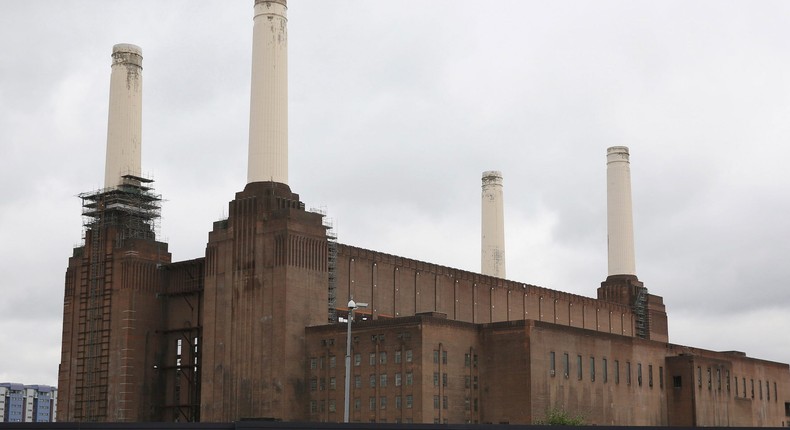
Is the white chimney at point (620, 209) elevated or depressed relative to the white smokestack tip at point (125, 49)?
depressed

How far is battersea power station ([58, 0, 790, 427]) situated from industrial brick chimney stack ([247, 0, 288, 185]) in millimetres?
164

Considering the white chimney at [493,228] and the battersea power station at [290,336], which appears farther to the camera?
the white chimney at [493,228]

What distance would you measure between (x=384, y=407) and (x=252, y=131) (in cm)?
2771

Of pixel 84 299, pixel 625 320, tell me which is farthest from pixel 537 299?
pixel 84 299

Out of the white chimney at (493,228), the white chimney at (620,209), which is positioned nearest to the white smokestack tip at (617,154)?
the white chimney at (620,209)

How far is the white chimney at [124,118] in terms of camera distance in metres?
111

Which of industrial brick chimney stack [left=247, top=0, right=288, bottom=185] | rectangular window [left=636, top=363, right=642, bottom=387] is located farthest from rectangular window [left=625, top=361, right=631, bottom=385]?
industrial brick chimney stack [left=247, top=0, right=288, bottom=185]

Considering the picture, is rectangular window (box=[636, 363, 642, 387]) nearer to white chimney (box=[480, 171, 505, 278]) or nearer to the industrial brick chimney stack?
the industrial brick chimney stack

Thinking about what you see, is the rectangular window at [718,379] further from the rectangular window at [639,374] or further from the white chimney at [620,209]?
the white chimney at [620,209]

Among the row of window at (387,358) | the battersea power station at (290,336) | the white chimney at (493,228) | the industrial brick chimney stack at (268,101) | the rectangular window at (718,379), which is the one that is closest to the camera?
the row of window at (387,358)

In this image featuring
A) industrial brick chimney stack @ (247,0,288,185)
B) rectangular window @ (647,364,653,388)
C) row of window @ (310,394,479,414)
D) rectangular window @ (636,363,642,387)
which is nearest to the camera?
row of window @ (310,394,479,414)

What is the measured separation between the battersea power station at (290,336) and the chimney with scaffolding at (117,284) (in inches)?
5.9

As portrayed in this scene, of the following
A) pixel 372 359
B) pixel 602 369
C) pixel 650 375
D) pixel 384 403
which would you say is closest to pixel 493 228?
pixel 650 375

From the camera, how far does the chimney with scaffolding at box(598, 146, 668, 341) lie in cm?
14262
